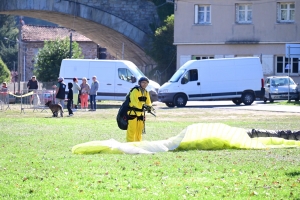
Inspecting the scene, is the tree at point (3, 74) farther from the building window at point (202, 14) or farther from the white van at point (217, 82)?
the white van at point (217, 82)

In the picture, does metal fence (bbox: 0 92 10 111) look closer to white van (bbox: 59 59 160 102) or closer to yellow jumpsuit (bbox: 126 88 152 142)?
white van (bbox: 59 59 160 102)

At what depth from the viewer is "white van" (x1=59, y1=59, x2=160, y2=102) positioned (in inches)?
1580

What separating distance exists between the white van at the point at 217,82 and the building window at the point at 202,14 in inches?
527

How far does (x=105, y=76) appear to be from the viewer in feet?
132

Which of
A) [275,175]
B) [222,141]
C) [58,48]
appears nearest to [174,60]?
[58,48]

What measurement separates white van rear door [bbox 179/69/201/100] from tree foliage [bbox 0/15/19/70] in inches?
2580

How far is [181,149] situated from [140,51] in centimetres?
4431

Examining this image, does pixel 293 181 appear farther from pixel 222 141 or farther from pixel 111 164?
pixel 222 141

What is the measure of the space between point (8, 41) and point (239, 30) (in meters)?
59.2

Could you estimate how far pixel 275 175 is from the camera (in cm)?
1131

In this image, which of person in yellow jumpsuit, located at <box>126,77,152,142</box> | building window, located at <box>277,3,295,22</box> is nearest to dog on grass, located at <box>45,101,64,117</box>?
person in yellow jumpsuit, located at <box>126,77,152,142</box>

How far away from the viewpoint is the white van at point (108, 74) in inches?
1580

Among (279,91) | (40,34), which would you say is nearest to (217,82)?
(279,91)

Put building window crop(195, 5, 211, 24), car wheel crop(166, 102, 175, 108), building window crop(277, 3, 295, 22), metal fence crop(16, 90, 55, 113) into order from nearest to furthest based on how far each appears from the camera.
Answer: metal fence crop(16, 90, 55, 113), car wheel crop(166, 102, 175, 108), building window crop(277, 3, 295, 22), building window crop(195, 5, 211, 24)
